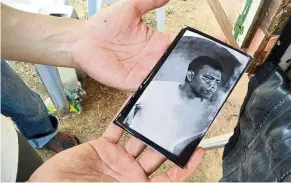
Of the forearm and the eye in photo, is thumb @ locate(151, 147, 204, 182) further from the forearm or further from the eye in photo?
the forearm

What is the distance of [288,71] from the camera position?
679mm

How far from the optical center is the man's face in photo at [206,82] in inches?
30.2

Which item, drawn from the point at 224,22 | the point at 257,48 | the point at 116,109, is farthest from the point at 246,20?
the point at 116,109

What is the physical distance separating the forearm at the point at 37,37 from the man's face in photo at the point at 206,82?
355 millimetres

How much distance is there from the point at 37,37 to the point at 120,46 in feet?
0.75

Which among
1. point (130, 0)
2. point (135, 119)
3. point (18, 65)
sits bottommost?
point (18, 65)

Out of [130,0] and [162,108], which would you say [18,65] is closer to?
[130,0]

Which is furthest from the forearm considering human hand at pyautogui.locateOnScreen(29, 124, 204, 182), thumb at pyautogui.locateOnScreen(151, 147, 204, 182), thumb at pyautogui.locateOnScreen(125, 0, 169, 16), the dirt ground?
the dirt ground

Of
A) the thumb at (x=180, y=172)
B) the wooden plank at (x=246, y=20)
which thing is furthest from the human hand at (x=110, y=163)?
the wooden plank at (x=246, y=20)

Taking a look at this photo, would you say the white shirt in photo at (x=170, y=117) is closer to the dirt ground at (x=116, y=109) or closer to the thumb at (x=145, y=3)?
the thumb at (x=145, y=3)

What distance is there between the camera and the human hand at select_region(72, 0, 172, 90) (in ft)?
2.68

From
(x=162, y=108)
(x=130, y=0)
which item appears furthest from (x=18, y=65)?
(x=162, y=108)

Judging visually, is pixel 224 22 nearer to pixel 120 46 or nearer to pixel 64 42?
pixel 120 46

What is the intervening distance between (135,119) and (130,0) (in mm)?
343
